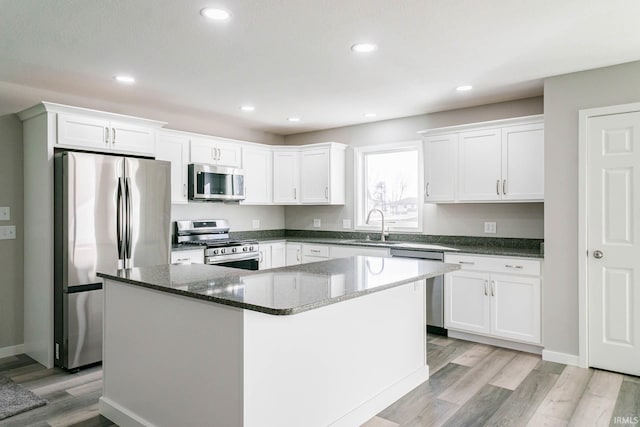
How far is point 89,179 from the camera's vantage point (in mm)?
3543

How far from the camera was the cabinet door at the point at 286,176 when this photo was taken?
583 centimetres

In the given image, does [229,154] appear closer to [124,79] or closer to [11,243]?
[124,79]

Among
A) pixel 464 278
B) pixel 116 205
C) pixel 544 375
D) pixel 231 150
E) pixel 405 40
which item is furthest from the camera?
pixel 231 150

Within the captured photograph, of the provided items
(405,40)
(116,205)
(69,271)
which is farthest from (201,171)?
(405,40)

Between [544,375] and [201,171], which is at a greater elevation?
[201,171]

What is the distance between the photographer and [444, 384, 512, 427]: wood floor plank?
8.49ft

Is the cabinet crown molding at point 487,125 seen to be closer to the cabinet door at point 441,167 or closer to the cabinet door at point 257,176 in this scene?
the cabinet door at point 441,167

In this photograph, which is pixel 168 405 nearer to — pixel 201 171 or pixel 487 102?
pixel 201 171


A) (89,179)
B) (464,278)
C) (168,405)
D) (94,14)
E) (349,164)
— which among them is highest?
(94,14)

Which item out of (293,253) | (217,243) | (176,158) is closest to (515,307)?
(293,253)

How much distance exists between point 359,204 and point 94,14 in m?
3.84

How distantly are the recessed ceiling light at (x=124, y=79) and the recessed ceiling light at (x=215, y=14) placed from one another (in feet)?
4.65

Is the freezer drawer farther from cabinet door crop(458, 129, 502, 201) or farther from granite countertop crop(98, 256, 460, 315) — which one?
cabinet door crop(458, 129, 502, 201)

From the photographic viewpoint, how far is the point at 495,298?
3984 millimetres
